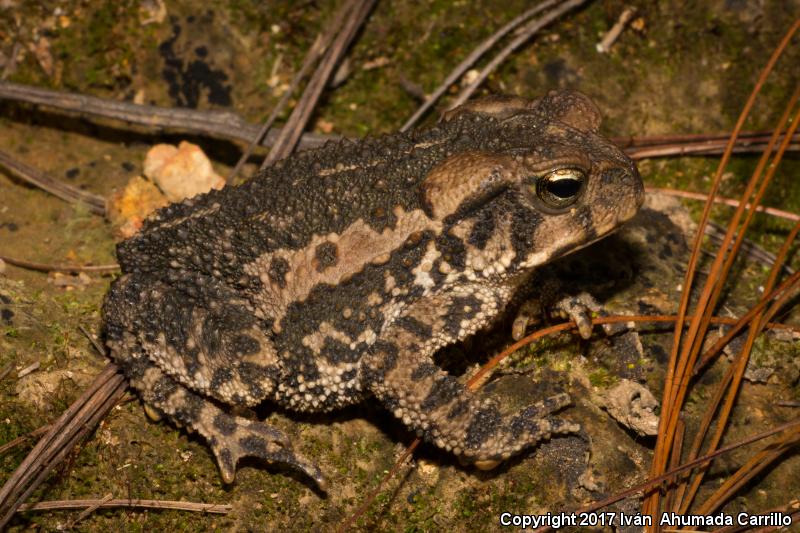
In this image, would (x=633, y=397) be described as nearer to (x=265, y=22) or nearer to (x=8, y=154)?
(x=265, y=22)

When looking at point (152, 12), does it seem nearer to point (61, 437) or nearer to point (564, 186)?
point (61, 437)

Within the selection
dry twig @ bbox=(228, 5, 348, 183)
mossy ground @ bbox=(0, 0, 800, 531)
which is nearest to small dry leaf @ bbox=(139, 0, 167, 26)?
mossy ground @ bbox=(0, 0, 800, 531)

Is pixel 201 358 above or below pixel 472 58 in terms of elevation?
below

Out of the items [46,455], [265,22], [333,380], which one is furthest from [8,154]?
[333,380]

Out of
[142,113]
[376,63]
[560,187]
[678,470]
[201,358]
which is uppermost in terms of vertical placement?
[376,63]

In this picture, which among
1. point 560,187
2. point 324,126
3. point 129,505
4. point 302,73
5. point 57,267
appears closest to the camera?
point 560,187

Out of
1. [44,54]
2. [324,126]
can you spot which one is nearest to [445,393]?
[324,126]
